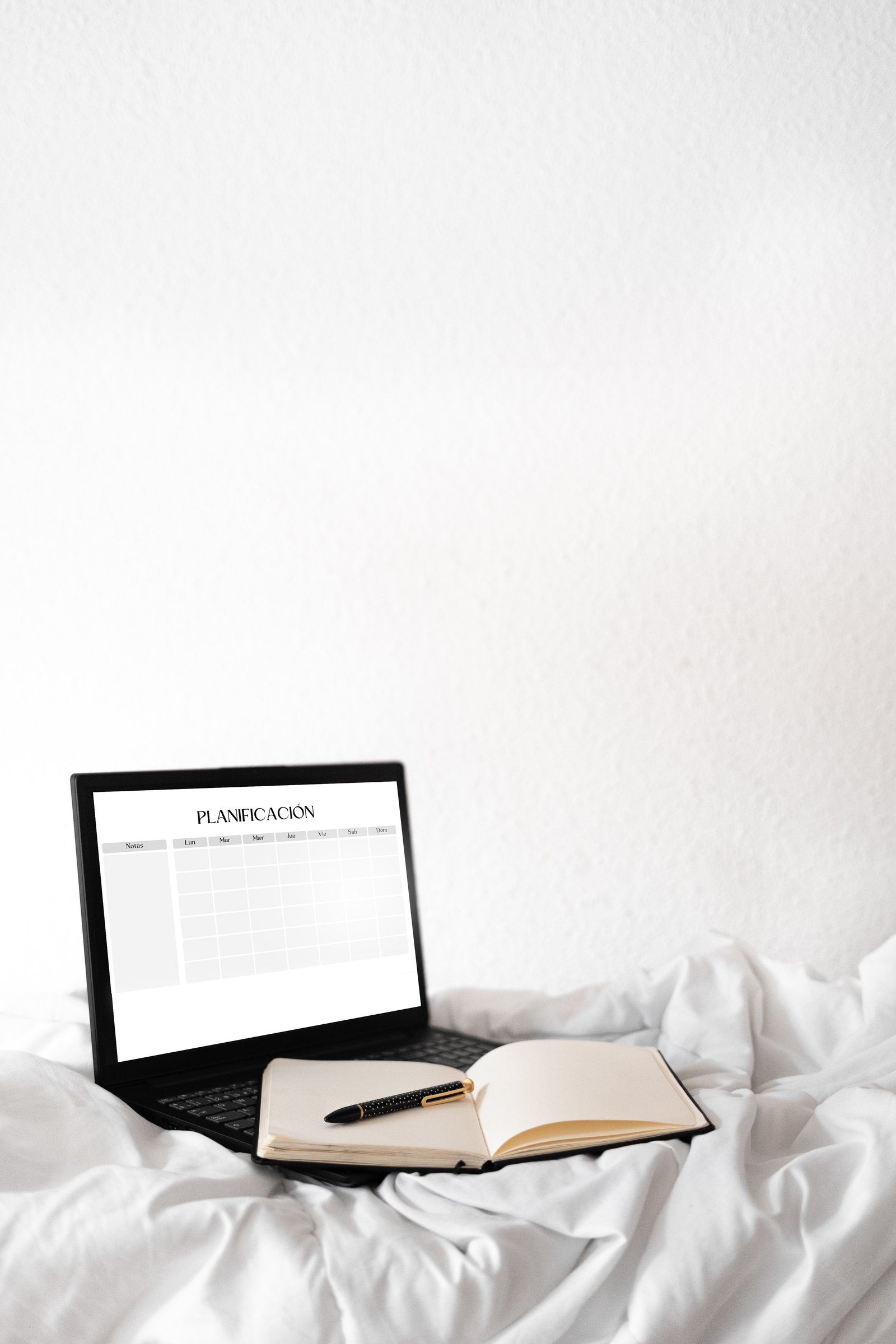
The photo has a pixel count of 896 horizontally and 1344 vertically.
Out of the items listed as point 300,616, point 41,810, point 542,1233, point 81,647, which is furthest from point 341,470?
point 542,1233

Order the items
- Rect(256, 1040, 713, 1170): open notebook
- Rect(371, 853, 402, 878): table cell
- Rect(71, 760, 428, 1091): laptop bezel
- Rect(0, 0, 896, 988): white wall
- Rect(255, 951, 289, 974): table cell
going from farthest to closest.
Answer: Rect(0, 0, 896, 988): white wall → Rect(371, 853, 402, 878): table cell → Rect(255, 951, 289, 974): table cell → Rect(71, 760, 428, 1091): laptop bezel → Rect(256, 1040, 713, 1170): open notebook

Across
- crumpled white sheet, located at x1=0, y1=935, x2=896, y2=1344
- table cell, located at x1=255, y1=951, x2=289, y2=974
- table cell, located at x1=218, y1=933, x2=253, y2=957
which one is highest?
table cell, located at x1=218, y1=933, x2=253, y2=957

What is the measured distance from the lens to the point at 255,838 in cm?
89

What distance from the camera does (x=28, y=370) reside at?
1.59 m

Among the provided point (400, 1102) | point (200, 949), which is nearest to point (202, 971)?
point (200, 949)

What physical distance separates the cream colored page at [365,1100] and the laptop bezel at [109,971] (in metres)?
0.06

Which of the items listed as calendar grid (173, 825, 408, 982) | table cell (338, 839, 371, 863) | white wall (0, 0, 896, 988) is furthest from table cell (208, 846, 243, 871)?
white wall (0, 0, 896, 988)

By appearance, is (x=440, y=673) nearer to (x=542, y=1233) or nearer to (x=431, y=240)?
(x=431, y=240)

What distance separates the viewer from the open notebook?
62 centimetres

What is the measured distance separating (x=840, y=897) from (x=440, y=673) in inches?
27.8

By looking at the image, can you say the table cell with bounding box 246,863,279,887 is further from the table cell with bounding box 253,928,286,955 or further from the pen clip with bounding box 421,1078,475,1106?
the pen clip with bounding box 421,1078,475,1106

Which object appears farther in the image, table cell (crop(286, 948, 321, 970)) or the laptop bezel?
table cell (crop(286, 948, 321, 970))

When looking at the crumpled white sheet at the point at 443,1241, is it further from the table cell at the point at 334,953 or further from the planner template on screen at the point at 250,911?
the table cell at the point at 334,953

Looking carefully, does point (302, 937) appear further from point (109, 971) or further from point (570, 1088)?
point (570, 1088)
